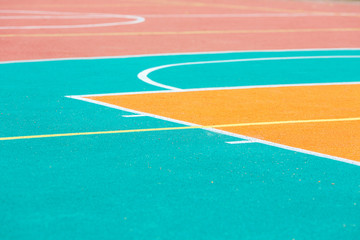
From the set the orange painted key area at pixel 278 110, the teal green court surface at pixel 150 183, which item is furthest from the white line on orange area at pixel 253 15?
the teal green court surface at pixel 150 183

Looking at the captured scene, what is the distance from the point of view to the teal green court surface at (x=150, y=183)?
15.7ft

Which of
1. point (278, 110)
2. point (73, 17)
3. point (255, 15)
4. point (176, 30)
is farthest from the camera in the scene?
point (255, 15)

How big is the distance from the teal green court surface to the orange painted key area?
1.21 feet

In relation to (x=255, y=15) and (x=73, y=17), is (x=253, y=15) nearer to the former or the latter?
(x=255, y=15)

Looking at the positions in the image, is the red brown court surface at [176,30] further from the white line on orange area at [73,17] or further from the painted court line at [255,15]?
the white line on orange area at [73,17]

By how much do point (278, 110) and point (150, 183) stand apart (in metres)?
3.25

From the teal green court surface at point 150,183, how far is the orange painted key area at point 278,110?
1.21ft

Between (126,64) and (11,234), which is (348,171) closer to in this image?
(11,234)

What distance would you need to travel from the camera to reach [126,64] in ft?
40.5

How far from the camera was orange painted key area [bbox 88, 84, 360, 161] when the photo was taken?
23.6 feet

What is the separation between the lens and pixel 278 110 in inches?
340

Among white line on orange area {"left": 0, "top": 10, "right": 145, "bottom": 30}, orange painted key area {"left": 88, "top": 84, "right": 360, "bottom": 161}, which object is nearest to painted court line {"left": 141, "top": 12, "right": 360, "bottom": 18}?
white line on orange area {"left": 0, "top": 10, "right": 145, "bottom": 30}

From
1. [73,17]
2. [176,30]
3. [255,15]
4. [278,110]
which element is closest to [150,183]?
[278,110]

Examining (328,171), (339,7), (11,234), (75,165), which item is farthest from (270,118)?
(339,7)
